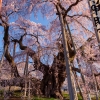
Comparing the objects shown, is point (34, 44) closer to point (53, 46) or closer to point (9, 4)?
point (53, 46)

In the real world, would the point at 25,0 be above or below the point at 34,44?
above

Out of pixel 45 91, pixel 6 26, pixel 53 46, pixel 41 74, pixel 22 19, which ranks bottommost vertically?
pixel 45 91

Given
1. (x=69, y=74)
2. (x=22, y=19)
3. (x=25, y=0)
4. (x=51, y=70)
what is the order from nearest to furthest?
(x=69, y=74) → (x=25, y=0) → (x=51, y=70) → (x=22, y=19)

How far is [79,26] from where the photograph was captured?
12.9 meters

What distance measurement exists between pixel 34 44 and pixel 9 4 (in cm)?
323

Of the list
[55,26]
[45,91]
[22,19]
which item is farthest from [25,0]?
[45,91]

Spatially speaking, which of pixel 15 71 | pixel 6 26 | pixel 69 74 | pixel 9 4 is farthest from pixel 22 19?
pixel 69 74

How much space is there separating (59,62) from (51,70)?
0.73 m

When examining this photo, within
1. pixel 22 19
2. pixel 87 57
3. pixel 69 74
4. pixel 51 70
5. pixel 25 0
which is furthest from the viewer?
pixel 22 19

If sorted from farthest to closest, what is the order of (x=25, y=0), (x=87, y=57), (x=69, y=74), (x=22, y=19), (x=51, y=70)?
(x=22, y=19), (x=51, y=70), (x=25, y=0), (x=87, y=57), (x=69, y=74)

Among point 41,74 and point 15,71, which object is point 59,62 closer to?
point 41,74

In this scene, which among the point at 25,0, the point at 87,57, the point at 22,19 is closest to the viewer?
the point at 87,57

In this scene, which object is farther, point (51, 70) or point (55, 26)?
point (55, 26)

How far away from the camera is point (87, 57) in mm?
10000
